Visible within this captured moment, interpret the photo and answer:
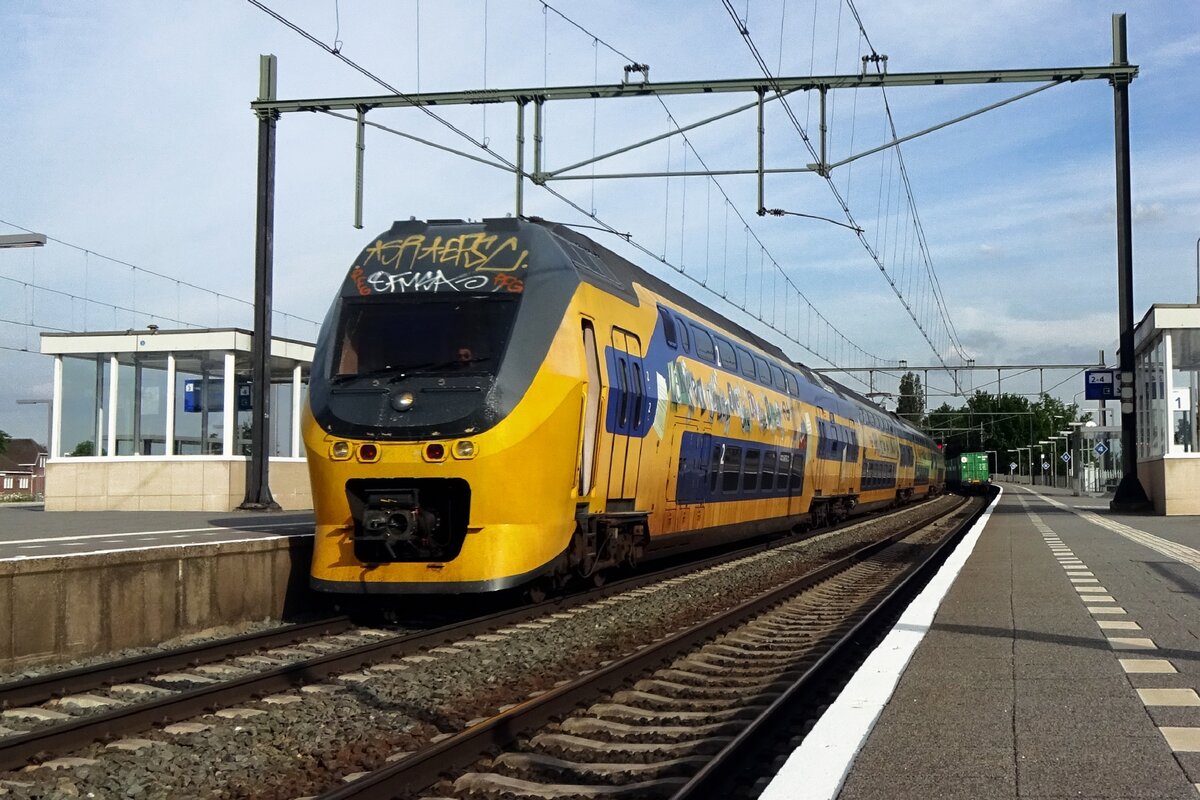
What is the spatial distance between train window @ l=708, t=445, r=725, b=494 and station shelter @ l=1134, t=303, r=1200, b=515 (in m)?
17.2

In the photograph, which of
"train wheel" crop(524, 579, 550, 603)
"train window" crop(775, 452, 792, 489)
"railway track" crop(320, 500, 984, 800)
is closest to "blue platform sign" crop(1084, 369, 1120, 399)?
"train window" crop(775, 452, 792, 489)

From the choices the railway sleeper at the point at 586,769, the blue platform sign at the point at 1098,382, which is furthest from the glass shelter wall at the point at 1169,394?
the railway sleeper at the point at 586,769

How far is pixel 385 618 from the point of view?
37.6ft

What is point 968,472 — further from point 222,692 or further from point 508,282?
point 222,692

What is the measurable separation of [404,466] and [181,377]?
22490mm

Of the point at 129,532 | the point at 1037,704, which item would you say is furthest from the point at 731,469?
the point at 1037,704

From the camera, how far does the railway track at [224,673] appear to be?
640cm

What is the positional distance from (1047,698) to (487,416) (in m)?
5.36

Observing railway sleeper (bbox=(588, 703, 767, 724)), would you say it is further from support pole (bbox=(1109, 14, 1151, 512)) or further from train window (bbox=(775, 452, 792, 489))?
support pole (bbox=(1109, 14, 1151, 512))

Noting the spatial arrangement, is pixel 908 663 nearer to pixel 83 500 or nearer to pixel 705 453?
pixel 705 453

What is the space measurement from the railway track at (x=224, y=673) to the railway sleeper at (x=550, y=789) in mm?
751

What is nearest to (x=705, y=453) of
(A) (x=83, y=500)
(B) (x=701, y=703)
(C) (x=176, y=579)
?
(C) (x=176, y=579)

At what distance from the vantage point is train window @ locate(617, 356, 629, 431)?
12.7m

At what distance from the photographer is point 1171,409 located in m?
29.8
